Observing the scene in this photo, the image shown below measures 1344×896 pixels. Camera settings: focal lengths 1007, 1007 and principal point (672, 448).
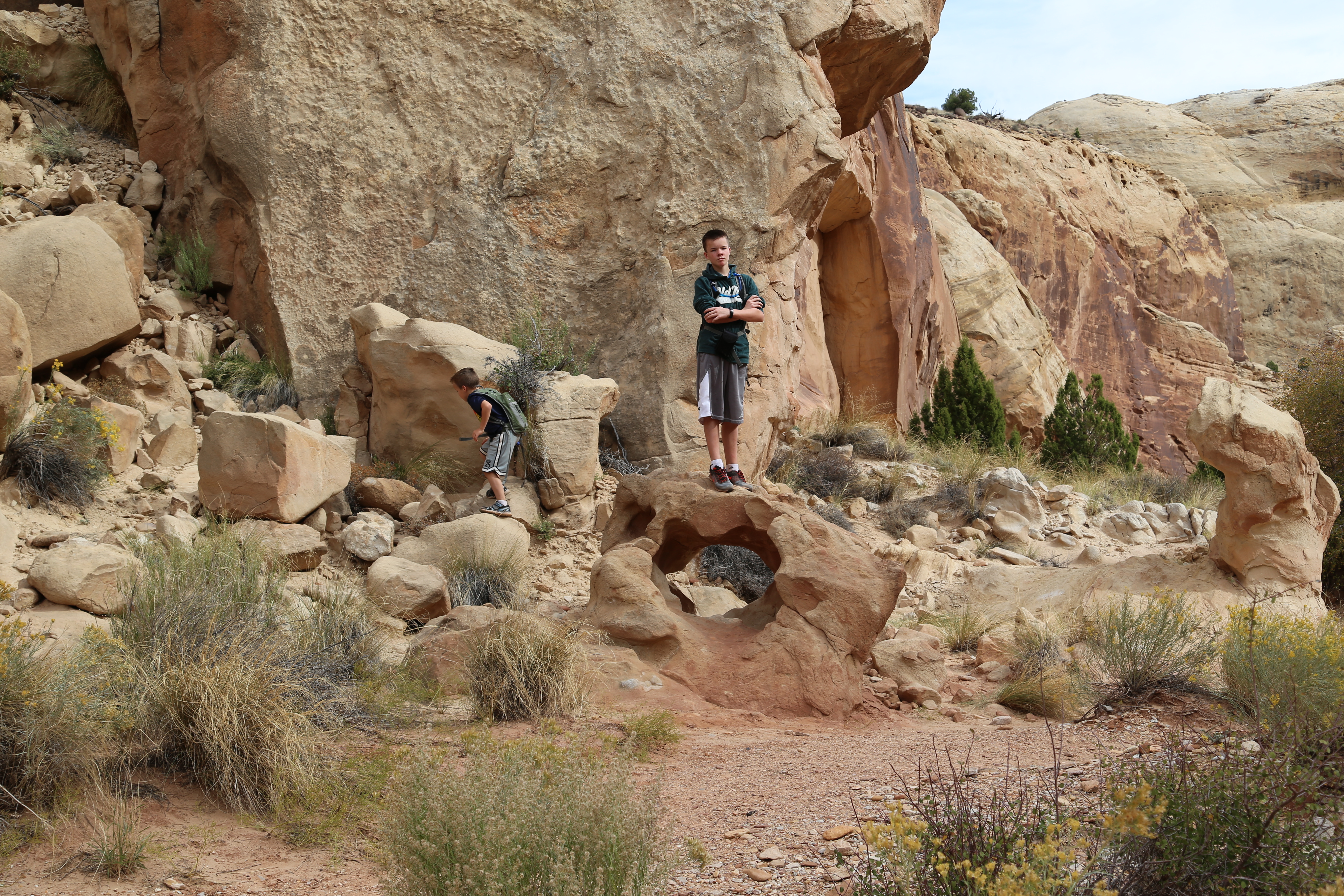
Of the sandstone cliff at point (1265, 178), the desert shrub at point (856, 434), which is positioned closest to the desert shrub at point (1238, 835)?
the desert shrub at point (856, 434)

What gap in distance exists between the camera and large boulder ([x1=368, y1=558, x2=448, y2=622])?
7094 millimetres

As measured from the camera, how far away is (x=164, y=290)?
11328 millimetres

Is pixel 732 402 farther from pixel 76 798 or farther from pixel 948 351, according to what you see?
pixel 948 351

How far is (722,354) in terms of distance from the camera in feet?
22.5

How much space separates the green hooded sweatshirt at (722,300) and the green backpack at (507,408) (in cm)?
280

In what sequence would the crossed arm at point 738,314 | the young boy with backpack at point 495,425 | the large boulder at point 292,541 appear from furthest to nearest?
the young boy with backpack at point 495,425 → the large boulder at point 292,541 → the crossed arm at point 738,314

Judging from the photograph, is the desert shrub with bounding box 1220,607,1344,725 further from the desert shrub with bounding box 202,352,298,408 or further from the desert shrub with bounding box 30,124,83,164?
the desert shrub with bounding box 30,124,83,164

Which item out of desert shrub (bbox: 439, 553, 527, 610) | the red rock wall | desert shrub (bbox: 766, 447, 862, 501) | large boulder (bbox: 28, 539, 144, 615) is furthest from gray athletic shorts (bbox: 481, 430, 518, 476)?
the red rock wall

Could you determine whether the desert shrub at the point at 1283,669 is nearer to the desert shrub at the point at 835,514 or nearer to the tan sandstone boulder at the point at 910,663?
the tan sandstone boulder at the point at 910,663

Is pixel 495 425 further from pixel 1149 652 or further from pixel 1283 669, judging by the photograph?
pixel 1283 669

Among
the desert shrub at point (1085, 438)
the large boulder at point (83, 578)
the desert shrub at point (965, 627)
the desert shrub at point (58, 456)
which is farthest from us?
the desert shrub at point (1085, 438)

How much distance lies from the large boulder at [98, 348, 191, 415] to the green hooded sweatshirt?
5830mm

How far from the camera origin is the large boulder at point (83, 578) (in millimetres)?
5805

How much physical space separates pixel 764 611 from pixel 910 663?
1.02 metres
